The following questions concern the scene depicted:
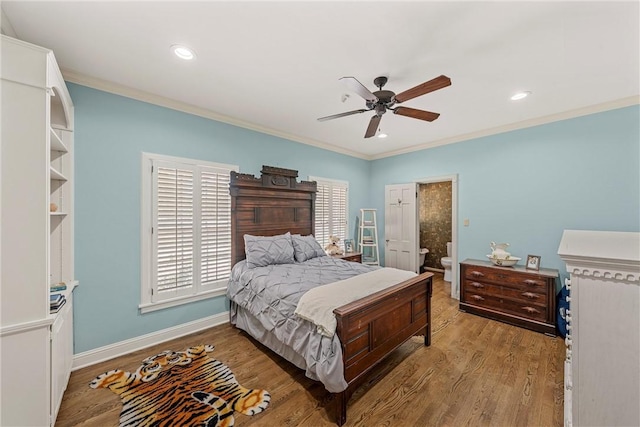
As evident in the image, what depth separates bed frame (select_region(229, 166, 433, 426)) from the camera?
185cm

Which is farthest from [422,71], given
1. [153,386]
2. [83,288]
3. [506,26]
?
[83,288]

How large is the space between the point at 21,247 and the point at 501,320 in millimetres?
4712

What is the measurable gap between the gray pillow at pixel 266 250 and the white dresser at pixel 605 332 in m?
2.80

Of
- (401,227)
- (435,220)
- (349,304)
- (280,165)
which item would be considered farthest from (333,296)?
(435,220)

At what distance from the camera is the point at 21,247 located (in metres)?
1.44

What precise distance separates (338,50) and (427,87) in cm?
76

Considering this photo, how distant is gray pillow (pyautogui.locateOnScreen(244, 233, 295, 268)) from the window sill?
0.58 metres

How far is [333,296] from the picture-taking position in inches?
80.2

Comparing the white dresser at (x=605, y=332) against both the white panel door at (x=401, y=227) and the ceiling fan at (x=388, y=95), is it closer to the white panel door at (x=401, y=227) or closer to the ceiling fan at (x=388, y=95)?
the ceiling fan at (x=388, y=95)

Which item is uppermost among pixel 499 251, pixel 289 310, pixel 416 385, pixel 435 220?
pixel 435 220

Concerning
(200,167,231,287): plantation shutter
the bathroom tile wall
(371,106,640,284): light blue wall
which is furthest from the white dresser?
the bathroom tile wall

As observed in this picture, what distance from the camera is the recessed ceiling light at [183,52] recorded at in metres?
1.96

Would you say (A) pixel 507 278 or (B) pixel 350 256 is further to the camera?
(B) pixel 350 256

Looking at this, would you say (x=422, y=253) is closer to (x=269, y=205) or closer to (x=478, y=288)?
(x=478, y=288)
